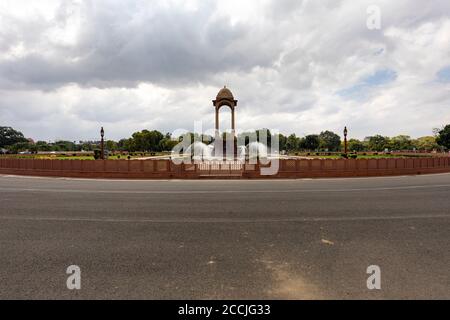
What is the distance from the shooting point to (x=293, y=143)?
441ft

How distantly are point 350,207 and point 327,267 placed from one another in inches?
230

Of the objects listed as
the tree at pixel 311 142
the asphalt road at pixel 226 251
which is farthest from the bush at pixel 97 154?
the tree at pixel 311 142

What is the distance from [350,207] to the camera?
9.87 meters

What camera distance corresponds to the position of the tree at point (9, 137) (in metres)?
130

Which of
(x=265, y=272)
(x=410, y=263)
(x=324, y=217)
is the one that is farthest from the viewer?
(x=324, y=217)

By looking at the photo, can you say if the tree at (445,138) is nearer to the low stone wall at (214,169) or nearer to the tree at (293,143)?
the tree at (293,143)

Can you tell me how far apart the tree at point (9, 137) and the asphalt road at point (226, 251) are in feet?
504

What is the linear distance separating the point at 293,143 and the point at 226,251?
134 metres

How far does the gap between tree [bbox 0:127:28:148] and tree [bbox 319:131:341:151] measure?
145712mm

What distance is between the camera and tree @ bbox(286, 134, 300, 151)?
432 ft

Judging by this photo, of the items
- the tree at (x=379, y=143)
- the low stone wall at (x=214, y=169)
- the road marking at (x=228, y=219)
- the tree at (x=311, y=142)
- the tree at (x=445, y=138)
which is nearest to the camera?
the road marking at (x=228, y=219)

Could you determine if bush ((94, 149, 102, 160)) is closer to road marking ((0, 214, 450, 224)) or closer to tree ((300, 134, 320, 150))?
road marking ((0, 214, 450, 224))

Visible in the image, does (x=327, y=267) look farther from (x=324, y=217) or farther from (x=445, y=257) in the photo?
(x=324, y=217)
